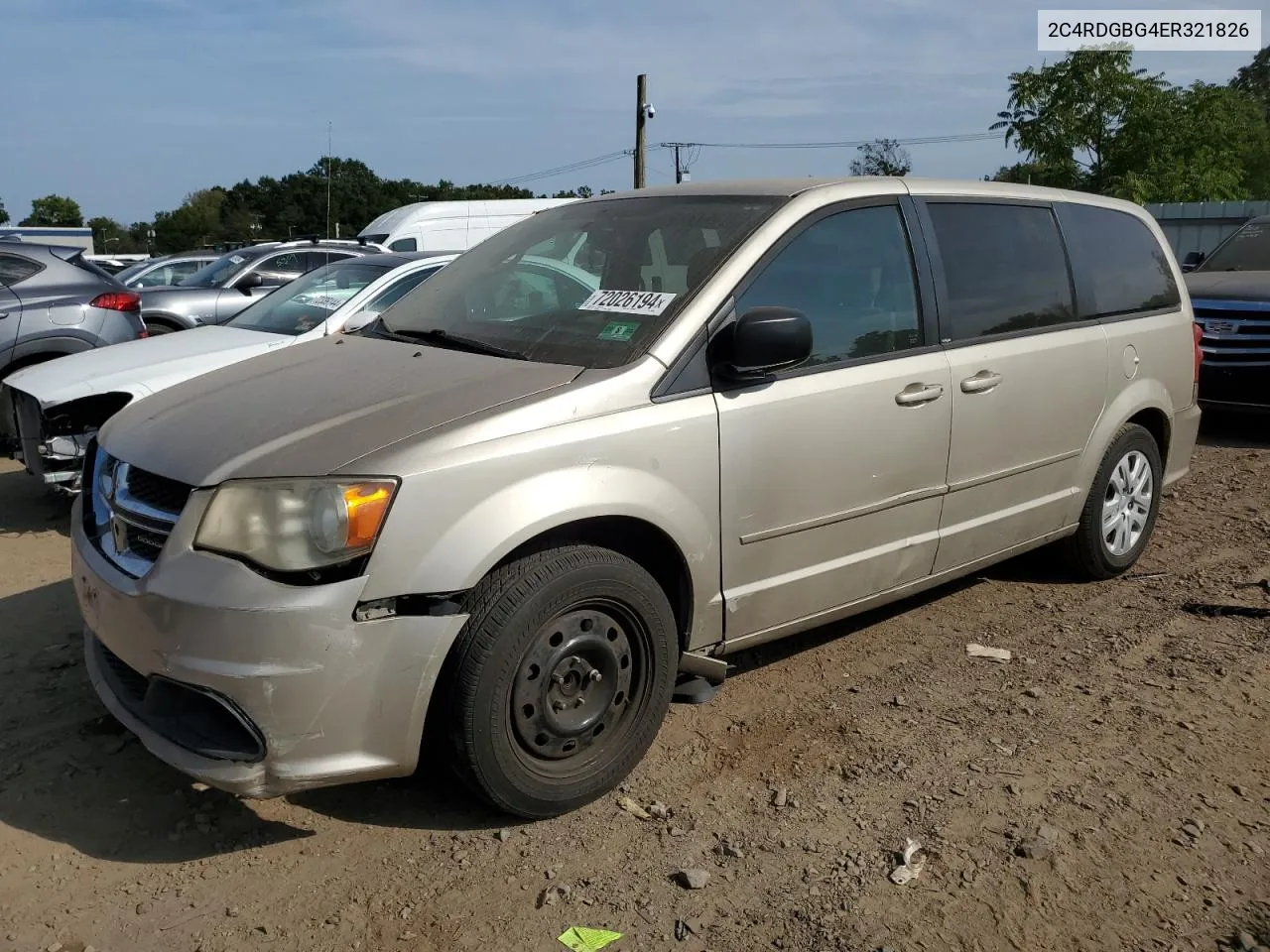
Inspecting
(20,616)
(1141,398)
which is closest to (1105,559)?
(1141,398)

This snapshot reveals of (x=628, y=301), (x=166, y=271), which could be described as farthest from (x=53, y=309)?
(x=166, y=271)

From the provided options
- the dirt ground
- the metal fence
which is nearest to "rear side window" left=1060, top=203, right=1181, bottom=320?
the dirt ground

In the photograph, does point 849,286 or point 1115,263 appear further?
point 1115,263

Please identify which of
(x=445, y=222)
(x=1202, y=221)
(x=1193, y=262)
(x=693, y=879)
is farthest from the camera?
(x=1202, y=221)

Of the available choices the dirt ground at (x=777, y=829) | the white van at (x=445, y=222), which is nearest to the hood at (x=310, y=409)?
the dirt ground at (x=777, y=829)

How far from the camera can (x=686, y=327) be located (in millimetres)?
3297

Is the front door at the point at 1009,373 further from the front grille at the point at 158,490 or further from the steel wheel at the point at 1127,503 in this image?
the front grille at the point at 158,490

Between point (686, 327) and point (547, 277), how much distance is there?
0.82 meters

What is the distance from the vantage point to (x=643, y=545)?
3.30 meters

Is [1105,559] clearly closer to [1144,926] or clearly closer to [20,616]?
[1144,926]

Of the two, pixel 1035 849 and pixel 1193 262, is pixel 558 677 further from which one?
pixel 1193 262

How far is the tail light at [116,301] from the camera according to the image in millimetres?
8055

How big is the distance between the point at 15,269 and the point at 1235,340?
959 centimetres

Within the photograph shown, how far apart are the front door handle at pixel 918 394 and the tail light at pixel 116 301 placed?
650 cm
